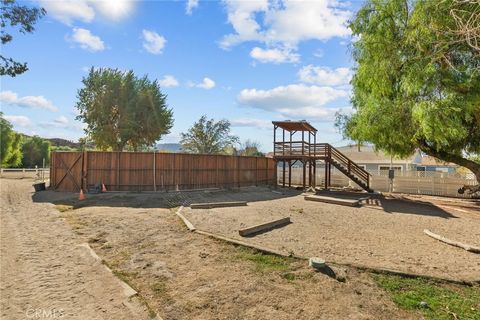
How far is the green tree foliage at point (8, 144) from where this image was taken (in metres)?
41.9

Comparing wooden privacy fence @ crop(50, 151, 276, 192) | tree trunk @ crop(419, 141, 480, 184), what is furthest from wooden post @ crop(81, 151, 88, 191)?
tree trunk @ crop(419, 141, 480, 184)

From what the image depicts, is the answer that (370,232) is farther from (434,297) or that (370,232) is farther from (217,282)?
(217,282)

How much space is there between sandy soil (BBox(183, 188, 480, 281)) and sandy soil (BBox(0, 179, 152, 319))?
3.53 meters

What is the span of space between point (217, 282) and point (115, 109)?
28482 mm

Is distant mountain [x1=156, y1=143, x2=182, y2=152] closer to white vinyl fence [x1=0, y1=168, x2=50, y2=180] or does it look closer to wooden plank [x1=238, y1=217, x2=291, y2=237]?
white vinyl fence [x1=0, y1=168, x2=50, y2=180]

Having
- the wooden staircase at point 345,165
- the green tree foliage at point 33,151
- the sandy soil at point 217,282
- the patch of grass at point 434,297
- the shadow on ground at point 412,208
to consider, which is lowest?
the patch of grass at point 434,297

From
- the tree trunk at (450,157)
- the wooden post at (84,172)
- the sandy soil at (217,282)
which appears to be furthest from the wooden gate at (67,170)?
the tree trunk at (450,157)

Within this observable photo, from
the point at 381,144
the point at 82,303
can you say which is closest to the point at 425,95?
the point at 381,144

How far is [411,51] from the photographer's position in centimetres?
1391

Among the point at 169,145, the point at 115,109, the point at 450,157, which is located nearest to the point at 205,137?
the point at 115,109

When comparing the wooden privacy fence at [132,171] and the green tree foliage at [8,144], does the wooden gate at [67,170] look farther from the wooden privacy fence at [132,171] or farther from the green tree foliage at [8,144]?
the green tree foliage at [8,144]

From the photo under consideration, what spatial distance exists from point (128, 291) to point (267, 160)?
19890 mm

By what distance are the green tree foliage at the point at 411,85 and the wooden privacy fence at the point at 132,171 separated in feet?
30.0

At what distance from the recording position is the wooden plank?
8305 millimetres
